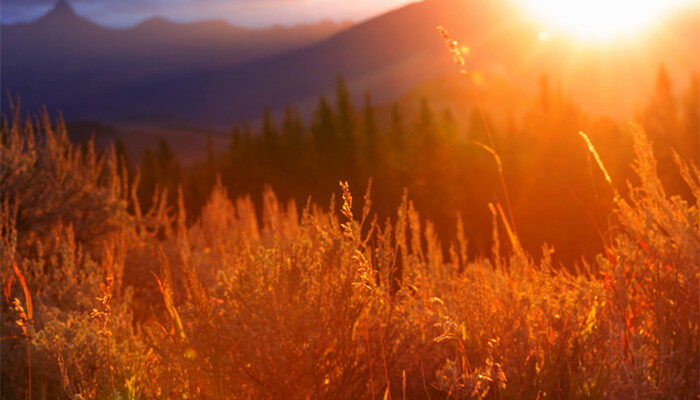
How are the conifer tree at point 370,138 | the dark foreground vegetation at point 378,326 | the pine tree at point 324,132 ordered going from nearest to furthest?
the dark foreground vegetation at point 378,326 → the conifer tree at point 370,138 → the pine tree at point 324,132

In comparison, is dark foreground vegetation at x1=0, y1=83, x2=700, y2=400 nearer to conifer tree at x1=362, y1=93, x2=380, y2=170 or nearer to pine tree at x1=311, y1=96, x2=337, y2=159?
conifer tree at x1=362, y1=93, x2=380, y2=170

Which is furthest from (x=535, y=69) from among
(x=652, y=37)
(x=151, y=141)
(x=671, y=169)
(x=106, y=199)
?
(x=106, y=199)

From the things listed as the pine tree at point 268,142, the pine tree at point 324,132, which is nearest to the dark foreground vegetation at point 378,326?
the pine tree at point 324,132

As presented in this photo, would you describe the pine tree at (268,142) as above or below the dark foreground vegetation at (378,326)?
below

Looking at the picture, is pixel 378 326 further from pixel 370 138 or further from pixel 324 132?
pixel 324 132

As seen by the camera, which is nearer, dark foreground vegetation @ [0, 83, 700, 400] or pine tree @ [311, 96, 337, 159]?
dark foreground vegetation @ [0, 83, 700, 400]

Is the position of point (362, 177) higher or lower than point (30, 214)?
lower

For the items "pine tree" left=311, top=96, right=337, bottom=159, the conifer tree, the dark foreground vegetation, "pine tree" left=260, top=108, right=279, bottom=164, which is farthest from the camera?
"pine tree" left=260, top=108, right=279, bottom=164

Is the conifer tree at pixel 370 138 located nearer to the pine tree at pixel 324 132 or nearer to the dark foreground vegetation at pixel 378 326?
the pine tree at pixel 324 132

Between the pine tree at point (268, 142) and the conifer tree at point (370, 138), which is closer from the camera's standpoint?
the conifer tree at point (370, 138)

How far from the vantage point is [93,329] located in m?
3.92

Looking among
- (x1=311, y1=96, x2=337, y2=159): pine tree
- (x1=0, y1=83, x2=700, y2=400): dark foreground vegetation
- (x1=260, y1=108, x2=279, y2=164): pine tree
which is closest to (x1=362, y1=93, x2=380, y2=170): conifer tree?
(x1=311, y1=96, x2=337, y2=159): pine tree

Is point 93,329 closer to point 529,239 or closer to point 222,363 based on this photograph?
point 222,363

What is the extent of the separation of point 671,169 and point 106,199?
4049 centimetres
